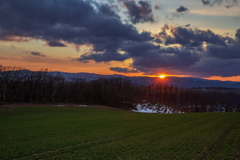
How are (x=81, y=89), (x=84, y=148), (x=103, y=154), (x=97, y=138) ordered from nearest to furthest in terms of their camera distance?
1. (x=103, y=154)
2. (x=84, y=148)
3. (x=97, y=138)
4. (x=81, y=89)

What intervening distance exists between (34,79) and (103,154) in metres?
102

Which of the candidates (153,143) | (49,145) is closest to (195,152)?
(153,143)

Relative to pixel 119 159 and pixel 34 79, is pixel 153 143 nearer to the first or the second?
pixel 119 159

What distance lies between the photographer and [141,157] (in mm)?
14852

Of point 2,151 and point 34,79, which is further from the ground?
point 34,79

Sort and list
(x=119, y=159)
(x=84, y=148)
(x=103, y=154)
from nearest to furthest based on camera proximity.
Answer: (x=119, y=159) → (x=103, y=154) → (x=84, y=148)

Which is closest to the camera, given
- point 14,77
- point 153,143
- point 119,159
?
point 119,159

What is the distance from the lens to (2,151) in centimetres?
1666

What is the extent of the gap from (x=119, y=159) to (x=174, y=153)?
5263 millimetres

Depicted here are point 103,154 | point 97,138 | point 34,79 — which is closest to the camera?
point 103,154

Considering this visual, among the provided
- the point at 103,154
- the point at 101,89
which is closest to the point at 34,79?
the point at 101,89

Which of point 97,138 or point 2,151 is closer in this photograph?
point 2,151

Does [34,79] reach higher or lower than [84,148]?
higher

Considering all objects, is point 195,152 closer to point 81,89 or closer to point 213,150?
point 213,150
